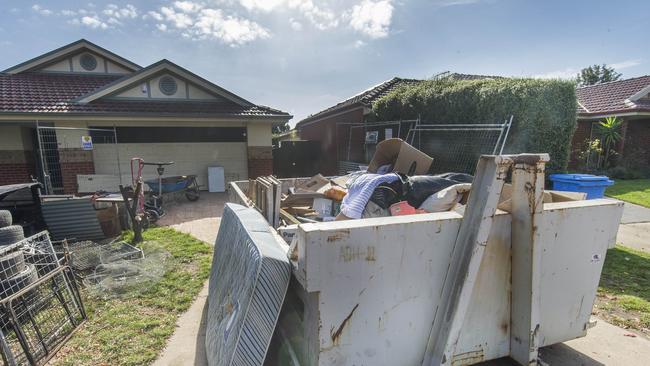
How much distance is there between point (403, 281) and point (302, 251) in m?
0.58


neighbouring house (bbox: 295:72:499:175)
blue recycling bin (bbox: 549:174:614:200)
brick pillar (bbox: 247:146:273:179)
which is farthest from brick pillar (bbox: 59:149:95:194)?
blue recycling bin (bbox: 549:174:614:200)

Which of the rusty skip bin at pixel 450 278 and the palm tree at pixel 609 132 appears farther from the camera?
the palm tree at pixel 609 132

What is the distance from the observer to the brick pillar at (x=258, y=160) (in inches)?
440

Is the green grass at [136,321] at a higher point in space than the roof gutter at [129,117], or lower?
lower

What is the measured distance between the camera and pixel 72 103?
961 centimetres

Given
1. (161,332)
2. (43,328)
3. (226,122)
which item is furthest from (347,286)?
(226,122)

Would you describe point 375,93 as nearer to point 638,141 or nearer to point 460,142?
point 460,142

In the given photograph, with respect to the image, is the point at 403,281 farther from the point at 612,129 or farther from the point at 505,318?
the point at 612,129

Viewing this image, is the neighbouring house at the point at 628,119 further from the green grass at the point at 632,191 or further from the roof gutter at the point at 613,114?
the green grass at the point at 632,191

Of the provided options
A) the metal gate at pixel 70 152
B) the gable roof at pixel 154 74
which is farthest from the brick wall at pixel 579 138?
the metal gate at pixel 70 152

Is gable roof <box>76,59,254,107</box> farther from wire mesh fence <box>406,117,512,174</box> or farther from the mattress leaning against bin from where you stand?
the mattress leaning against bin

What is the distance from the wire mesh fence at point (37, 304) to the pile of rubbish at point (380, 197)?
2051mm

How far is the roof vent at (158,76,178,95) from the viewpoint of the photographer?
10.6 m

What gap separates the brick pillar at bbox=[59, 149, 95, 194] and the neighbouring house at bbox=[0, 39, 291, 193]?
0.08 ft
